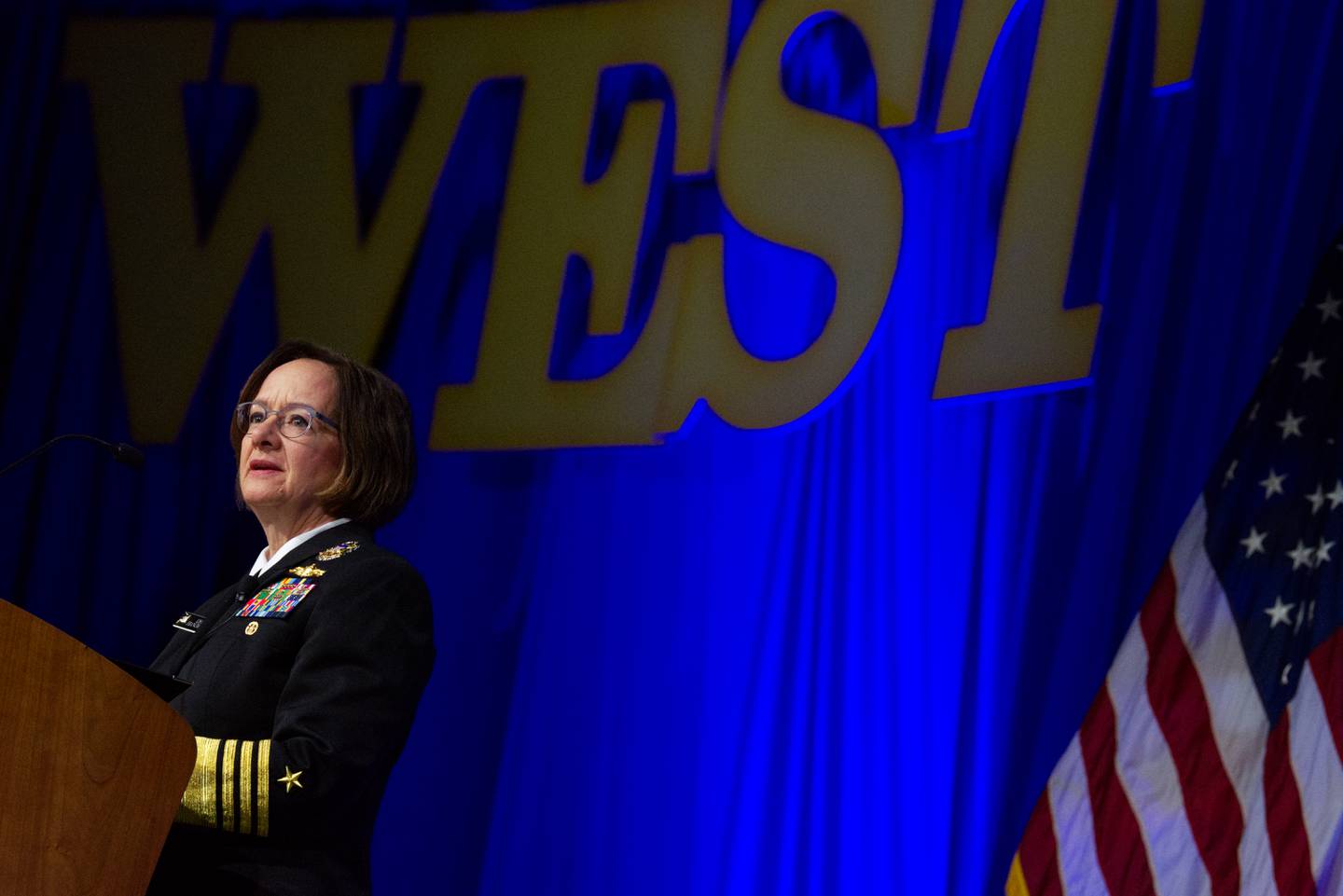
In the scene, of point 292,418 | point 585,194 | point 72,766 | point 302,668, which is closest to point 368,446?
point 292,418

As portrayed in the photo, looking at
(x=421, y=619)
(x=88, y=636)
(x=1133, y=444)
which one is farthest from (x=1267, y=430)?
(x=88, y=636)

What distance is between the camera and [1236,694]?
127 inches

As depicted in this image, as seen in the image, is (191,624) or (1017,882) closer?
(191,624)

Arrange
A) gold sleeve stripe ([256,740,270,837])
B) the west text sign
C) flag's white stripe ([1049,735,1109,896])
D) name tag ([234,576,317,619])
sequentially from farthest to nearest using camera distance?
the west text sign
flag's white stripe ([1049,735,1109,896])
name tag ([234,576,317,619])
gold sleeve stripe ([256,740,270,837])

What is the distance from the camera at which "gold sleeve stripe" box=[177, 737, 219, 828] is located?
1610 millimetres

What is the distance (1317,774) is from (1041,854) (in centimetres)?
57

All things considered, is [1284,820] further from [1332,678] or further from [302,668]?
[302,668]

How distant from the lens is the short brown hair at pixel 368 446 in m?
1.98

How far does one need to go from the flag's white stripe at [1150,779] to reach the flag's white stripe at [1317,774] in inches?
9.1

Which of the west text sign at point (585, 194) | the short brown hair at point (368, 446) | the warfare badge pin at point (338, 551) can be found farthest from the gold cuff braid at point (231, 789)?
the west text sign at point (585, 194)

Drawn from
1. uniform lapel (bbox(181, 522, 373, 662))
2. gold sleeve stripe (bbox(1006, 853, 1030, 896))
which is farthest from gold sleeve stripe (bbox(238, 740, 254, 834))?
gold sleeve stripe (bbox(1006, 853, 1030, 896))

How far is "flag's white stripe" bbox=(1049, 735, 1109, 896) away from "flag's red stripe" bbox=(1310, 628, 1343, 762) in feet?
1.63

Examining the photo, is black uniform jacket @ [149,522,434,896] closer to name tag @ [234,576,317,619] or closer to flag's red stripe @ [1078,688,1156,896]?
name tag @ [234,576,317,619]

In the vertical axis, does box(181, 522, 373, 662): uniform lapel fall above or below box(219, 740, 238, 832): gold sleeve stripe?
above
